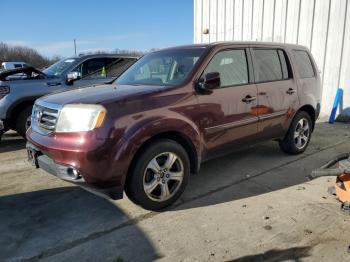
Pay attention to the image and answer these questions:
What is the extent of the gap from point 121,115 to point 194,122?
930 mm

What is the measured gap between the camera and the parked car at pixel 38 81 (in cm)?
618

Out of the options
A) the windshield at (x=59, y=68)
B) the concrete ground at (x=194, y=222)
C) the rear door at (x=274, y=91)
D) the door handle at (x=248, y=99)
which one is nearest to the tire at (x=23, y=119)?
the windshield at (x=59, y=68)

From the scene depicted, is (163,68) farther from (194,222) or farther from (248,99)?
(194,222)

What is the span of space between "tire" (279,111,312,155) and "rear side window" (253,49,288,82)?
2.60 feet

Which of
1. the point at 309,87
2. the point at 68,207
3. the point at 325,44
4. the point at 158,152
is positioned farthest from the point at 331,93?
the point at 68,207

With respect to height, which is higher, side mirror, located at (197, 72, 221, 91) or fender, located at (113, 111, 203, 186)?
side mirror, located at (197, 72, 221, 91)

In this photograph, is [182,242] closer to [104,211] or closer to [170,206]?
[170,206]

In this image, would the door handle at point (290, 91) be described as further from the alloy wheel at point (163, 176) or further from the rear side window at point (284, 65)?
the alloy wheel at point (163, 176)

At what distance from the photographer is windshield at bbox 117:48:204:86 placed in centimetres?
396

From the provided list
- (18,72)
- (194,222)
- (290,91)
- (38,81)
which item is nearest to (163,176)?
(194,222)

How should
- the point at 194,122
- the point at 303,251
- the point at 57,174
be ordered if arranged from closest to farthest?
the point at 303,251 < the point at 57,174 < the point at 194,122

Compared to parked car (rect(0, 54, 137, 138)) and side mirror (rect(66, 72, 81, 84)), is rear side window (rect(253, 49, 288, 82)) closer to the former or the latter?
parked car (rect(0, 54, 137, 138))

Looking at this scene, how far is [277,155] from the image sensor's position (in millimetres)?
5484

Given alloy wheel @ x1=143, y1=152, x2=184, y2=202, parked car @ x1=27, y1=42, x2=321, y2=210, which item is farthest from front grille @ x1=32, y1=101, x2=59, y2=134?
alloy wheel @ x1=143, y1=152, x2=184, y2=202
